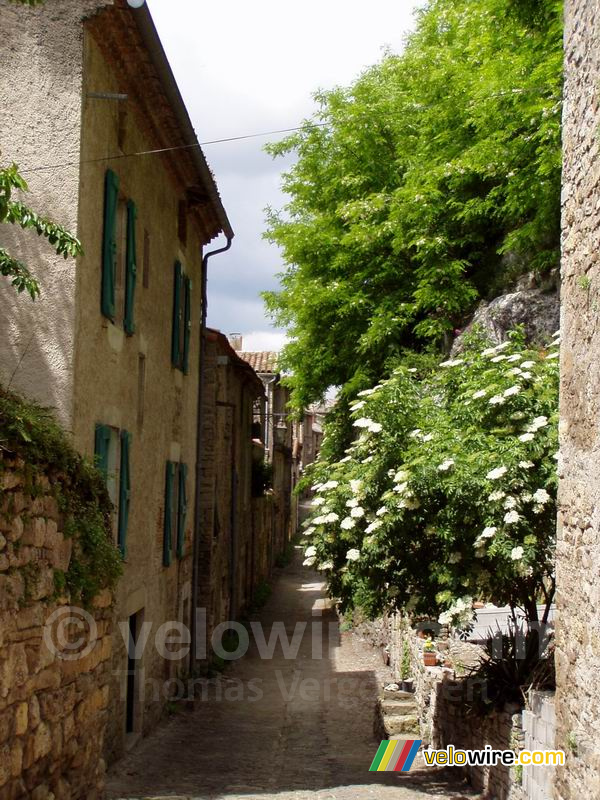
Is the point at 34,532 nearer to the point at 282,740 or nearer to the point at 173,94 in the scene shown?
the point at 173,94

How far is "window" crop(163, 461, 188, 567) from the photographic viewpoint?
13.0m

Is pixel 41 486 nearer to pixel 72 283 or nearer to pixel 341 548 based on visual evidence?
pixel 72 283

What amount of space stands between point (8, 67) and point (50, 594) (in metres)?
5.38

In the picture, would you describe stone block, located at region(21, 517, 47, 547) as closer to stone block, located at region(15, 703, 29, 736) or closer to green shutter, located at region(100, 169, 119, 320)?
stone block, located at region(15, 703, 29, 736)

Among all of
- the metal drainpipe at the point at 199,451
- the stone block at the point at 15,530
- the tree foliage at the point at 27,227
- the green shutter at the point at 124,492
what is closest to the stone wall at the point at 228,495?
the metal drainpipe at the point at 199,451

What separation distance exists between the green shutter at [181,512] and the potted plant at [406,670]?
4.23 m

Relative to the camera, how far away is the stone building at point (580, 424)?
584cm

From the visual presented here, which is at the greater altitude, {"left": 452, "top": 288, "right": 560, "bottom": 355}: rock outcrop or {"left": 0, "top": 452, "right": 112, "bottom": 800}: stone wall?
{"left": 452, "top": 288, "right": 560, "bottom": 355}: rock outcrop

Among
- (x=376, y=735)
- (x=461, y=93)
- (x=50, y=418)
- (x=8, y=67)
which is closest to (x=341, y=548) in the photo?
(x=376, y=735)

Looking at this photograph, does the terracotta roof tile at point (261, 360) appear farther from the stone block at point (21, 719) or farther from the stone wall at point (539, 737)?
the stone block at point (21, 719)

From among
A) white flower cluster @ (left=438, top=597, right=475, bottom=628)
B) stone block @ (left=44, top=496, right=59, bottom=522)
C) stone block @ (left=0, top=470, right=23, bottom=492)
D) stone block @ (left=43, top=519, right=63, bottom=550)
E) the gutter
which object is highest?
the gutter

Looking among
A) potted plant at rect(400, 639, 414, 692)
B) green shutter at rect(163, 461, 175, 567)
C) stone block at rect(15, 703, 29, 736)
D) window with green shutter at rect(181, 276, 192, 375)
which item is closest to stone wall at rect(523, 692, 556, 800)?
stone block at rect(15, 703, 29, 736)

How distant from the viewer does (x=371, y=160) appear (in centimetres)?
A: 1978

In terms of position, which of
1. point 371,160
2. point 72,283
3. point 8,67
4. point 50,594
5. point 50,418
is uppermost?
point 371,160
